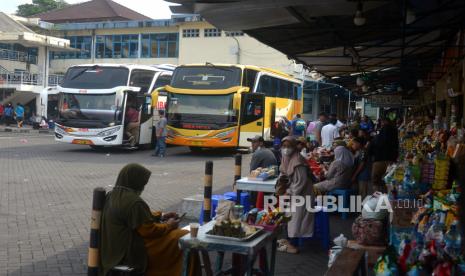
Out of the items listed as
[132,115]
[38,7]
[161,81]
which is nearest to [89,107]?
[132,115]

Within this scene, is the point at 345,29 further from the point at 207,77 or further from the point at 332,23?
the point at 207,77

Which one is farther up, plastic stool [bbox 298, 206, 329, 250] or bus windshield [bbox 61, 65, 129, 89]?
bus windshield [bbox 61, 65, 129, 89]

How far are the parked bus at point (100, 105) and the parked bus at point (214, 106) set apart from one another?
5.04 ft

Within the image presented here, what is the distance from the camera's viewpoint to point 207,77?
66.1ft

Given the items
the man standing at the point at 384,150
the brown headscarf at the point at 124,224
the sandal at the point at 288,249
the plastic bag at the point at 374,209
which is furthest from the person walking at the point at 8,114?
the brown headscarf at the point at 124,224

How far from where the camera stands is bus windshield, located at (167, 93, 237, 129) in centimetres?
1959

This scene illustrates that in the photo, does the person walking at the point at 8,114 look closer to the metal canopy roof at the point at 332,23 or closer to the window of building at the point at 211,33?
the window of building at the point at 211,33

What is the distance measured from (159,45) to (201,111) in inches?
974

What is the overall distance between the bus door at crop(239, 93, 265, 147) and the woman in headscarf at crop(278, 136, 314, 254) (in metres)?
12.6

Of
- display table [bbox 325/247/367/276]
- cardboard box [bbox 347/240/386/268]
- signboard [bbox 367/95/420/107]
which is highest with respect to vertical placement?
signboard [bbox 367/95/420/107]

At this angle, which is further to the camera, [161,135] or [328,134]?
[161,135]

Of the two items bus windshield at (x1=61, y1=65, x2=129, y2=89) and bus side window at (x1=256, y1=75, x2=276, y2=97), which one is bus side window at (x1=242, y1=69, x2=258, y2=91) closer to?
bus side window at (x1=256, y1=75, x2=276, y2=97)

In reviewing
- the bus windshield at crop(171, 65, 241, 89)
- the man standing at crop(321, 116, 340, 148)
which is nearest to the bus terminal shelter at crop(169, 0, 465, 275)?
the man standing at crop(321, 116, 340, 148)

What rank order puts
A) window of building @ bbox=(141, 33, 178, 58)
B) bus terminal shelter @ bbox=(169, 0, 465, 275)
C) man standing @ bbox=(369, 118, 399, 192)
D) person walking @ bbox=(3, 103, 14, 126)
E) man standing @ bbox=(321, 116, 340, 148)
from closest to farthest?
bus terminal shelter @ bbox=(169, 0, 465, 275) → man standing @ bbox=(369, 118, 399, 192) → man standing @ bbox=(321, 116, 340, 148) → person walking @ bbox=(3, 103, 14, 126) → window of building @ bbox=(141, 33, 178, 58)
